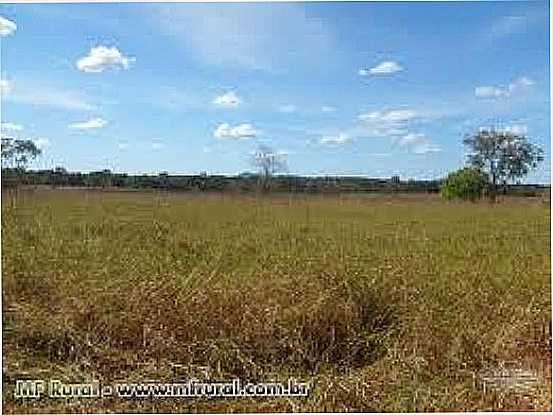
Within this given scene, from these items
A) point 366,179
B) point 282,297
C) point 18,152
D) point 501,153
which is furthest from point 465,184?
point 18,152

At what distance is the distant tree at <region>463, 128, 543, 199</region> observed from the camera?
17.2ft

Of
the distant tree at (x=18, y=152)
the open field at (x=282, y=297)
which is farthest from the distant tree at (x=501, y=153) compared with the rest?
the distant tree at (x=18, y=152)

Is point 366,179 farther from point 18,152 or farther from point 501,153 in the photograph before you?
point 18,152

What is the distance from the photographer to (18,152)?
5.15 m

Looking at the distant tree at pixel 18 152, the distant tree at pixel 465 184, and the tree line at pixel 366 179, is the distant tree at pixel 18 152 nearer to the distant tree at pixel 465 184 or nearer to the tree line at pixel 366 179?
the tree line at pixel 366 179

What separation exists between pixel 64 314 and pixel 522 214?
1.96 meters

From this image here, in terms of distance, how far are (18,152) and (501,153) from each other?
1994mm

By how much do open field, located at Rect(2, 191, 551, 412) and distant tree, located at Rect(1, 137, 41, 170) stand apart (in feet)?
0.48

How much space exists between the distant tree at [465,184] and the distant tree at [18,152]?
1708 millimetres

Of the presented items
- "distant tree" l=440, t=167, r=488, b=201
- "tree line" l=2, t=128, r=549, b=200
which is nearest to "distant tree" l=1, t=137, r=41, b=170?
"tree line" l=2, t=128, r=549, b=200

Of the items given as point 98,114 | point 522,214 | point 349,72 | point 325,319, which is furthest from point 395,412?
point 98,114

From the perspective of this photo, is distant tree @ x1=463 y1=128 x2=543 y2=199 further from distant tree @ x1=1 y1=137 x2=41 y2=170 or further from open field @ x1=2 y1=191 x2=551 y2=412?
distant tree @ x1=1 y1=137 x2=41 y2=170

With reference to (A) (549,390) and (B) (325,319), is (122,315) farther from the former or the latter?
(A) (549,390)

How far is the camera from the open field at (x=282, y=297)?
17.1 ft
